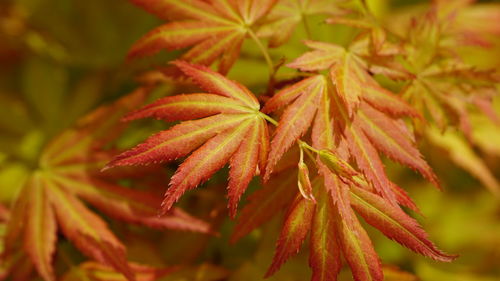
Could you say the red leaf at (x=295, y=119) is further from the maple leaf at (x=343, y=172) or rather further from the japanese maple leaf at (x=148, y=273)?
the japanese maple leaf at (x=148, y=273)

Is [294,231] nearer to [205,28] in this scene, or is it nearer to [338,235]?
[338,235]

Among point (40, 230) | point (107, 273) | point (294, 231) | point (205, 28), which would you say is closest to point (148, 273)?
point (107, 273)

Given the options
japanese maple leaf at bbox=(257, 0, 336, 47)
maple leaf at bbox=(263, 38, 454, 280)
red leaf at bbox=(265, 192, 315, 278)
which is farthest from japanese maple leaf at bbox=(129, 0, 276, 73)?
red leaf at bbox=(265, 192, 315, 278)

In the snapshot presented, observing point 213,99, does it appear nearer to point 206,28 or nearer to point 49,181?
point 206,28

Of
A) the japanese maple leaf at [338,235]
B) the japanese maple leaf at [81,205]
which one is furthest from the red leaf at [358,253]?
the japanese maple leaf at [81,205]

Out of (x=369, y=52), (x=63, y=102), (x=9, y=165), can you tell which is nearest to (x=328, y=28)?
(x=369, y=52)
